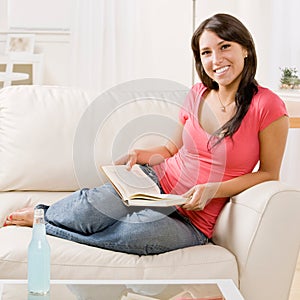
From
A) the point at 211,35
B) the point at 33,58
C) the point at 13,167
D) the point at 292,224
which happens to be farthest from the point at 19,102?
the point at 33,58

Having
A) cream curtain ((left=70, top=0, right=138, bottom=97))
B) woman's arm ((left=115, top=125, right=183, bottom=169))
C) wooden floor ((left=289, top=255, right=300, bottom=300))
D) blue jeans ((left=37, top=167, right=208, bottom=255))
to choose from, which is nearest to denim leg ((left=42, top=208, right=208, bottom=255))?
blue jeans ((left=37, top=167, right=208, bottom=255))

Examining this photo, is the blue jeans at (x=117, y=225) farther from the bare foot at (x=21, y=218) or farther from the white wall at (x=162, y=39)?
the white wall at (x=162, y=39)

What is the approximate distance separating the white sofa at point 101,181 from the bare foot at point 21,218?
45 millimetres

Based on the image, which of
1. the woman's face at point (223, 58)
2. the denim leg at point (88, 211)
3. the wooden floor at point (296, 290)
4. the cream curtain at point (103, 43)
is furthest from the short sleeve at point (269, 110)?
the cream curtain at point (103, 43)

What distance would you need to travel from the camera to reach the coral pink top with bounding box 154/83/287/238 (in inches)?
84.6

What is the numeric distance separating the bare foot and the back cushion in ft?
0.81

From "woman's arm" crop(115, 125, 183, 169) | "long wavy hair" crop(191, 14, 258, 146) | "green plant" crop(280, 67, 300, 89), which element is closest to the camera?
"long wavy hair" crop(191, 14, 258, 146)

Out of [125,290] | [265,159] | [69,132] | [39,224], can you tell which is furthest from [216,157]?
[39,224]

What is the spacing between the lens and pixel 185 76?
14.8 ft

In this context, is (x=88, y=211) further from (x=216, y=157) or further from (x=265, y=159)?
(x=265, y=159)

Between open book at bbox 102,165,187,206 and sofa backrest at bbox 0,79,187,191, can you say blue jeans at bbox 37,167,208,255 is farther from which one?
sofa backrest at bbox 0,79,187,191

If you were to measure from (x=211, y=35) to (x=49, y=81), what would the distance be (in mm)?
2454

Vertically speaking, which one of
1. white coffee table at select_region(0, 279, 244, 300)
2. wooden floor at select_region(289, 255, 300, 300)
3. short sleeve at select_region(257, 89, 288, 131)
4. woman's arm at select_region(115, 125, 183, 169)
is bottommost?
wooden floor at select_region(289, 255, 300, 300)

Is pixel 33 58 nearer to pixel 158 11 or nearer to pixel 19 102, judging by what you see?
pixel 158 11
